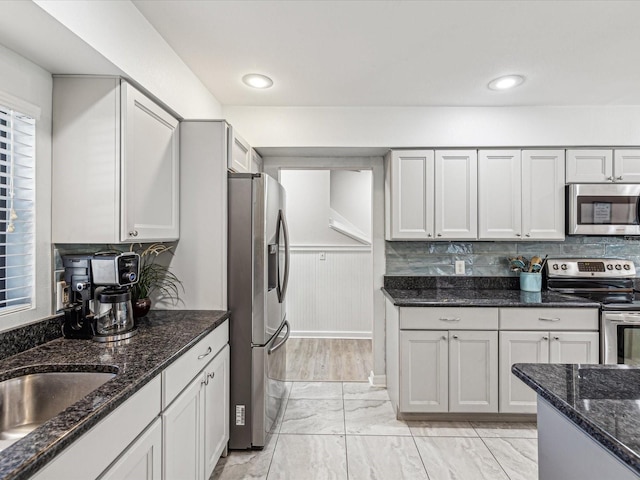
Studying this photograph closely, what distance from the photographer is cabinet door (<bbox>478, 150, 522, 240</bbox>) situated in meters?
2.79

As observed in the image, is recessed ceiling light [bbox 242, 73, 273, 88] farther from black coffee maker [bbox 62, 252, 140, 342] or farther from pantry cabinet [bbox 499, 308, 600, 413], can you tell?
pantry cabinet [bbox 499, 308, 600, 413]

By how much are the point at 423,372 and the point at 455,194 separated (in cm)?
139

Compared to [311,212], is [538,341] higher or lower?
lower

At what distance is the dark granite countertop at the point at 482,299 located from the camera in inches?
95.3

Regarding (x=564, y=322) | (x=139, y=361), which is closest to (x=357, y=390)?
(x=564, y=322)

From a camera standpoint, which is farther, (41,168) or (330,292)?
(330,292)

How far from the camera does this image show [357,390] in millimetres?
3037

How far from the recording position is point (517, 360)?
244 centimetres

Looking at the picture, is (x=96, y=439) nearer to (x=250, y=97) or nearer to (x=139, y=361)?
(x=139, y=361)

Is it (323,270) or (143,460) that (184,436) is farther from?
(323,270)

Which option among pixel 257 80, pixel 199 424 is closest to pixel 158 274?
pixel 199 424

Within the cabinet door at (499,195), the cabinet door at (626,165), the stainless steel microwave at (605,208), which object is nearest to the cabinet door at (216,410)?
the cabinet door at (499,195)

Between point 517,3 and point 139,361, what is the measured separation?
7.17 ft

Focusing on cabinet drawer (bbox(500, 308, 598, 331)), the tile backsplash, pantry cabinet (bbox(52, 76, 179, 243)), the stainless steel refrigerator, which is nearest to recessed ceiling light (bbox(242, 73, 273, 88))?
the stainless steel refrigerator
